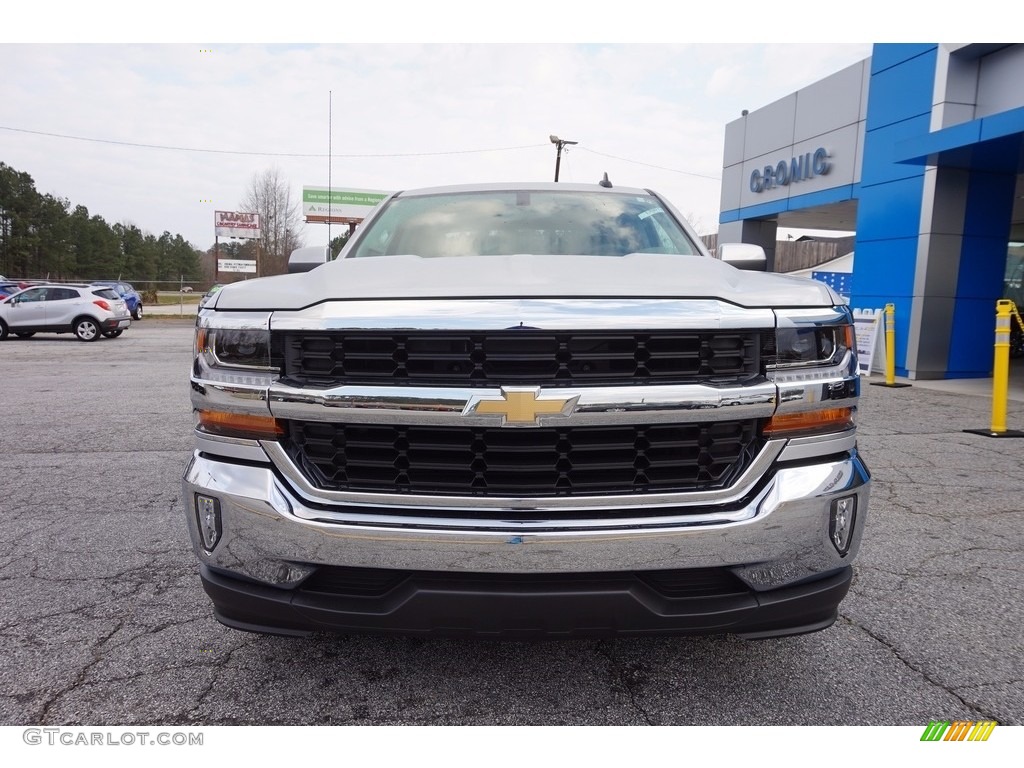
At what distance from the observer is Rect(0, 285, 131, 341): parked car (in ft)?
60.6

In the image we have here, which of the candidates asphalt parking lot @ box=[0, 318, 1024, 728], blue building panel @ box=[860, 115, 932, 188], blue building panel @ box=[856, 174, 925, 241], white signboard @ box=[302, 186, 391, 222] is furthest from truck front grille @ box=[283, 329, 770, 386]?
white signboard @ box=[302, 186, 391, 222]

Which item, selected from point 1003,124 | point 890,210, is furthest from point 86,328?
point 1003,124

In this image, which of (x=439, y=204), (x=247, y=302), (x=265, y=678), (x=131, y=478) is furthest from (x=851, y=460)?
(x=131, y=478)

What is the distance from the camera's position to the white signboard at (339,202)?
5559 centimetres

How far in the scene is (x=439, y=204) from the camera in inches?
130

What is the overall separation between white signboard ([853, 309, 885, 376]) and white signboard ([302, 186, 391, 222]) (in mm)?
48595

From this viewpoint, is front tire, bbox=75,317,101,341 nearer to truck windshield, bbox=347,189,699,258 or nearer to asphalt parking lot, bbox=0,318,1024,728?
asphalt parking lot, bbox=0,318,1024,728

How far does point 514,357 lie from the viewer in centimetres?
176

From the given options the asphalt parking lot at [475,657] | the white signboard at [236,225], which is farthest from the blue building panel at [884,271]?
the white signboard at [236,225]

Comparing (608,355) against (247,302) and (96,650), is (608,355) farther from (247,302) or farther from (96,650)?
(96,650)

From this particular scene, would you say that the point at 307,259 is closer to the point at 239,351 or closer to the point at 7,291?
the point at 239,351

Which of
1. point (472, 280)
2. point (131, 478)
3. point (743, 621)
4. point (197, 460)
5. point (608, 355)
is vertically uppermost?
point (472, 280)

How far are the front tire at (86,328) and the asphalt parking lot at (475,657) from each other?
17121 mm

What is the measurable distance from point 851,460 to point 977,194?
11.7 m
